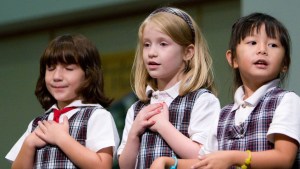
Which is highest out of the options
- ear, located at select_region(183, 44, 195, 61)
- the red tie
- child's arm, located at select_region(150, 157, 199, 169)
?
ear, located at select_region(183, 44, 195, 61)

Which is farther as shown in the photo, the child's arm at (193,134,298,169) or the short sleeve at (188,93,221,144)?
the short sleeve at (188,93,221,144)

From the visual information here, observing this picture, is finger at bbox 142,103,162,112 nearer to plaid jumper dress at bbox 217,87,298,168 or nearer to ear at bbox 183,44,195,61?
ear at bbox 183,44,195,61

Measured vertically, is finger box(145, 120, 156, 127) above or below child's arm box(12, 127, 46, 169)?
above

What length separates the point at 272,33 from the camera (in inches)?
107

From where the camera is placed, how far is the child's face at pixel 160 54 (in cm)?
300

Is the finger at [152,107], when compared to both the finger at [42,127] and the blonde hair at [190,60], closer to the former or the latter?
the blonde hair at [190,60]

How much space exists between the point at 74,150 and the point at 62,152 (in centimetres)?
9

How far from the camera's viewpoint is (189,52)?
3.10 meters

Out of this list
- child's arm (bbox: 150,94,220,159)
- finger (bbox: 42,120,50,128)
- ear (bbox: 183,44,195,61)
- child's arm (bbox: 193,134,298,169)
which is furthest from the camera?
finger (bbox: 42,120,50,128)

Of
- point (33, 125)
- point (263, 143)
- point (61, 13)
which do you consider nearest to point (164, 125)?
point (263, 143)

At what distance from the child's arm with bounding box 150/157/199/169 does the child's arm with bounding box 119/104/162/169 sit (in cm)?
A: 28

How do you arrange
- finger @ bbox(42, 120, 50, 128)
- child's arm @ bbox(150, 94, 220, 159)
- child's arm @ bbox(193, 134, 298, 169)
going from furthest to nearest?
finger @ bbox(42, 120, 50, 128), child's arm @ bbox(150, 94, 220, 159), child's arm @ bbox(193, 134, 298, 169)

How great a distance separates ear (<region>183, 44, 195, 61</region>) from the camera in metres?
3.08

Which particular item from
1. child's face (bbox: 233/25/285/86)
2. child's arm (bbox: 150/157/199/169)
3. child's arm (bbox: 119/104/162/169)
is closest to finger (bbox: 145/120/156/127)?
child's arm (bbox: 119/104/162/169)
